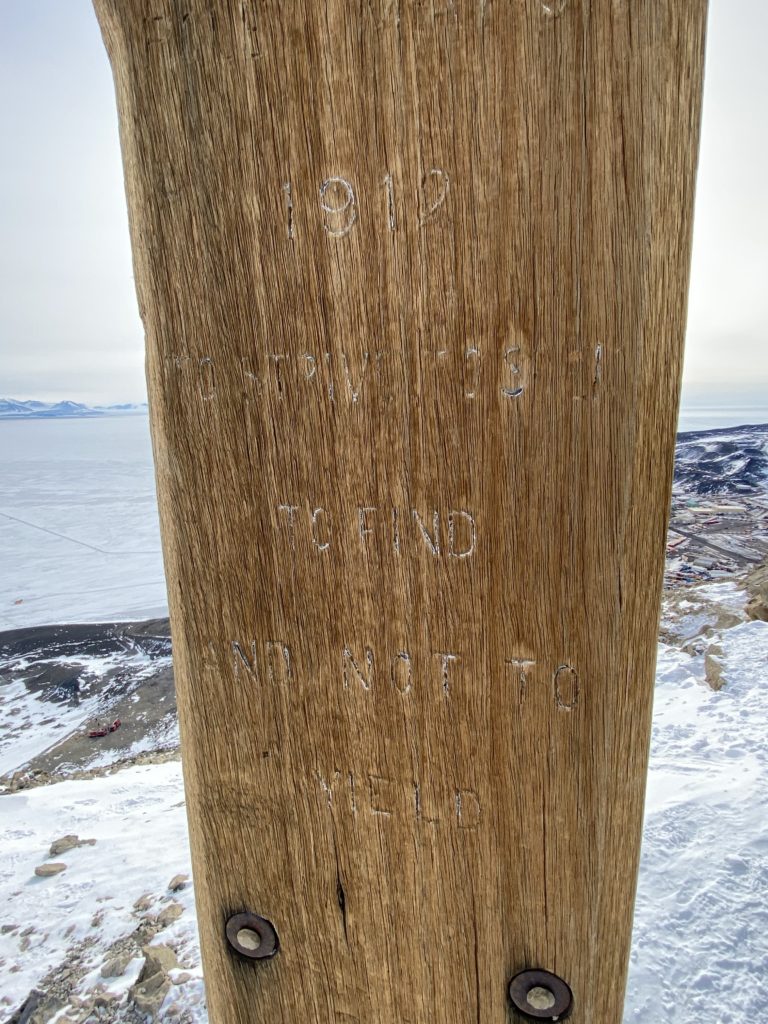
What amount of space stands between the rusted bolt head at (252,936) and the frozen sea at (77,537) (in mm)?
10746

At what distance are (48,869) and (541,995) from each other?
638 cm

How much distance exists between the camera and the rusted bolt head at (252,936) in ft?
2.08

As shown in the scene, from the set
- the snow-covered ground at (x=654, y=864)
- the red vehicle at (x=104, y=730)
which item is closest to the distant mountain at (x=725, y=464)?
the snow-covered ground at (x=654, y=864)

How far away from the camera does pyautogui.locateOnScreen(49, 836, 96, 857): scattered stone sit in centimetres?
588

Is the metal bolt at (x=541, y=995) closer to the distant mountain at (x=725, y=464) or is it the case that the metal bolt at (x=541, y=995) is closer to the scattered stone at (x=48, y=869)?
the scattered stone at (x=48, y=869)

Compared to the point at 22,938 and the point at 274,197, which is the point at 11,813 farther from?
the point at 274,197

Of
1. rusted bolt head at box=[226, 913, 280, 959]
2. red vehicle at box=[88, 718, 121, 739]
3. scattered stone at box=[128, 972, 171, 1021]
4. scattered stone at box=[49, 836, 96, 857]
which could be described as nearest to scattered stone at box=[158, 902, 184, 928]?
scattered stone at box=[128, 972, 171, 1021]

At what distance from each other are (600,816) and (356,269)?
20.3 inches

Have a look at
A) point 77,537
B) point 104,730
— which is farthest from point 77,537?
point 104,730

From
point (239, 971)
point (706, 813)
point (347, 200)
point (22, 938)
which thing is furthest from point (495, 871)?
point (22, 938)

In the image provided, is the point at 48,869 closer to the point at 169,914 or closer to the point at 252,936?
the point at 169,914

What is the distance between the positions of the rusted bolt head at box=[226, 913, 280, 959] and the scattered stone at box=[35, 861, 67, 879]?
6107mm

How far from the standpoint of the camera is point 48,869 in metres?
5.41

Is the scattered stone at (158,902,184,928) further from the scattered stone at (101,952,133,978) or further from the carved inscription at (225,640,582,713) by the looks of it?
the carved inscription at (225,640,582,713)
